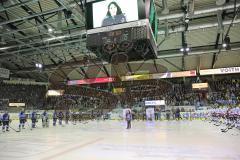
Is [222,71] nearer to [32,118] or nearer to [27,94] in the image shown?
[32,118]

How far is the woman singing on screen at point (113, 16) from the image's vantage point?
4.03 meters

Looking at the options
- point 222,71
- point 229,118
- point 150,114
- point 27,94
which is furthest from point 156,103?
point 27,94

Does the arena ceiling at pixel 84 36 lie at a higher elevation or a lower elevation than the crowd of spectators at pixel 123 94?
higher

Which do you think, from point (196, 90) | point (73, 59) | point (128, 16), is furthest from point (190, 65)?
point (128, 16)

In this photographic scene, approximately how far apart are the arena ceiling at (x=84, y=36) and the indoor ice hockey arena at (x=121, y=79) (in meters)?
0.06

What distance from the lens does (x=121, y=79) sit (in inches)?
941

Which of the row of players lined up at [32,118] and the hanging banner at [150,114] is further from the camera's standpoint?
the hanging banner at [150,114]

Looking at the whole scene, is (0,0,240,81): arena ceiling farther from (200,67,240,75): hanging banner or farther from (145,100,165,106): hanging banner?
(145,100,165,106): hanging banner

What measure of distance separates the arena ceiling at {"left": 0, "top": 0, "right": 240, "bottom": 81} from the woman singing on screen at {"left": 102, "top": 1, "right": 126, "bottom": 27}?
4296 millimetres

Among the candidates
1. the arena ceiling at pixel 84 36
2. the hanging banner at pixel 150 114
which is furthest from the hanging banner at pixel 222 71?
the hanging banner at pixel 150 114

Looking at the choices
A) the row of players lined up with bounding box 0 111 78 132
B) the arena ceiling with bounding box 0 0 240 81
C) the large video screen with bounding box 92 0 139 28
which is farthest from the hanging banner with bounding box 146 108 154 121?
the large video screen with bounding box 92 0 139 28

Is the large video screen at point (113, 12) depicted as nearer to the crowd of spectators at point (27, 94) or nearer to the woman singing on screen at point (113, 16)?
the woman singing on screen at point (113, 16)

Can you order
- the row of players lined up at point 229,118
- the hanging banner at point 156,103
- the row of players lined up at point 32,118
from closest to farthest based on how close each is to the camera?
the row of players lined up at point 229,118, the row of players lined up at point 32,118, the hanging banner at point 156,103

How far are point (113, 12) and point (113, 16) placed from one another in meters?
0.07
